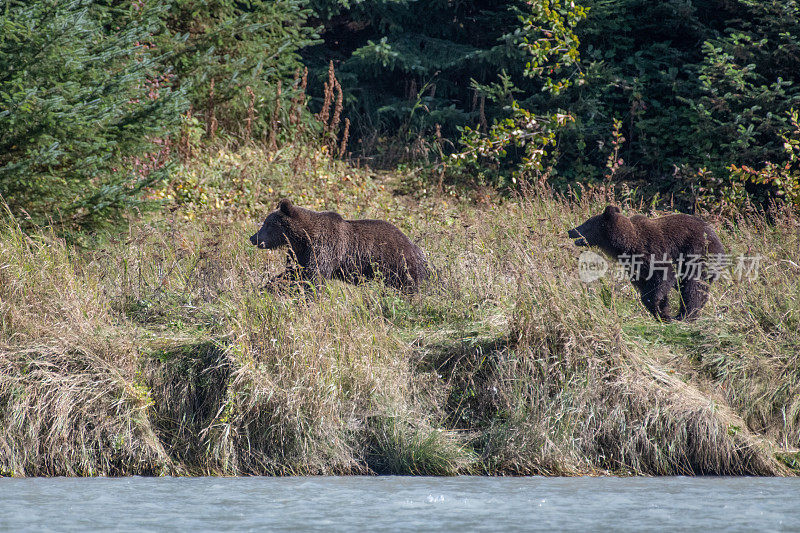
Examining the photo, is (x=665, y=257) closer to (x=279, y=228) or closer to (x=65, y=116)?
(x=279, y=228)

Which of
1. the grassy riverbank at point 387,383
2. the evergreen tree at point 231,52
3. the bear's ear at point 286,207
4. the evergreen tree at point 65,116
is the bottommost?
the grassy riverbank at point 387,383

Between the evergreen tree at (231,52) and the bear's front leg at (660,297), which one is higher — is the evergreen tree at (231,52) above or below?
above

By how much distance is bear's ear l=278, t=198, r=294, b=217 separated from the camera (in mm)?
8312

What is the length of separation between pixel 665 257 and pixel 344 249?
2.69 metres

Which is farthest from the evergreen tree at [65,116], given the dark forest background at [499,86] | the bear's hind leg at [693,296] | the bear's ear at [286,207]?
the bear's hind leg at [693,296]

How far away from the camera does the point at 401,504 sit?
533 centimetres

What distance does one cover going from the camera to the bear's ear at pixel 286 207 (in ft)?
27.3

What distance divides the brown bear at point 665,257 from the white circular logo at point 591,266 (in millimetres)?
209

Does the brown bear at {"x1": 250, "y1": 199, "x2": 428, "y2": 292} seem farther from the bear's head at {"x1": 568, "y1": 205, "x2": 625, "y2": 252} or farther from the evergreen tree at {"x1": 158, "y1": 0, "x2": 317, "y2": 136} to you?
the evergreen tree at {"x1": 158, "y1": 0, "x2": 317, "y2": 136}

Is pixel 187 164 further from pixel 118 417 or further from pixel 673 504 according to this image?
pixel 673 504

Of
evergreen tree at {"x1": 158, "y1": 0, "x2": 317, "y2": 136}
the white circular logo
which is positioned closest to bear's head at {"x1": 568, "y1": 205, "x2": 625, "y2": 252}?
the white circular logo

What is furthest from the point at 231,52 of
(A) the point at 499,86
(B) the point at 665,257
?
(B) the point at 665,257

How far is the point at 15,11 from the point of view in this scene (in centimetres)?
929

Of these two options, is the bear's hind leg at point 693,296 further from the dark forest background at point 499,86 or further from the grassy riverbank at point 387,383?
the dark forest background at point 499,86
